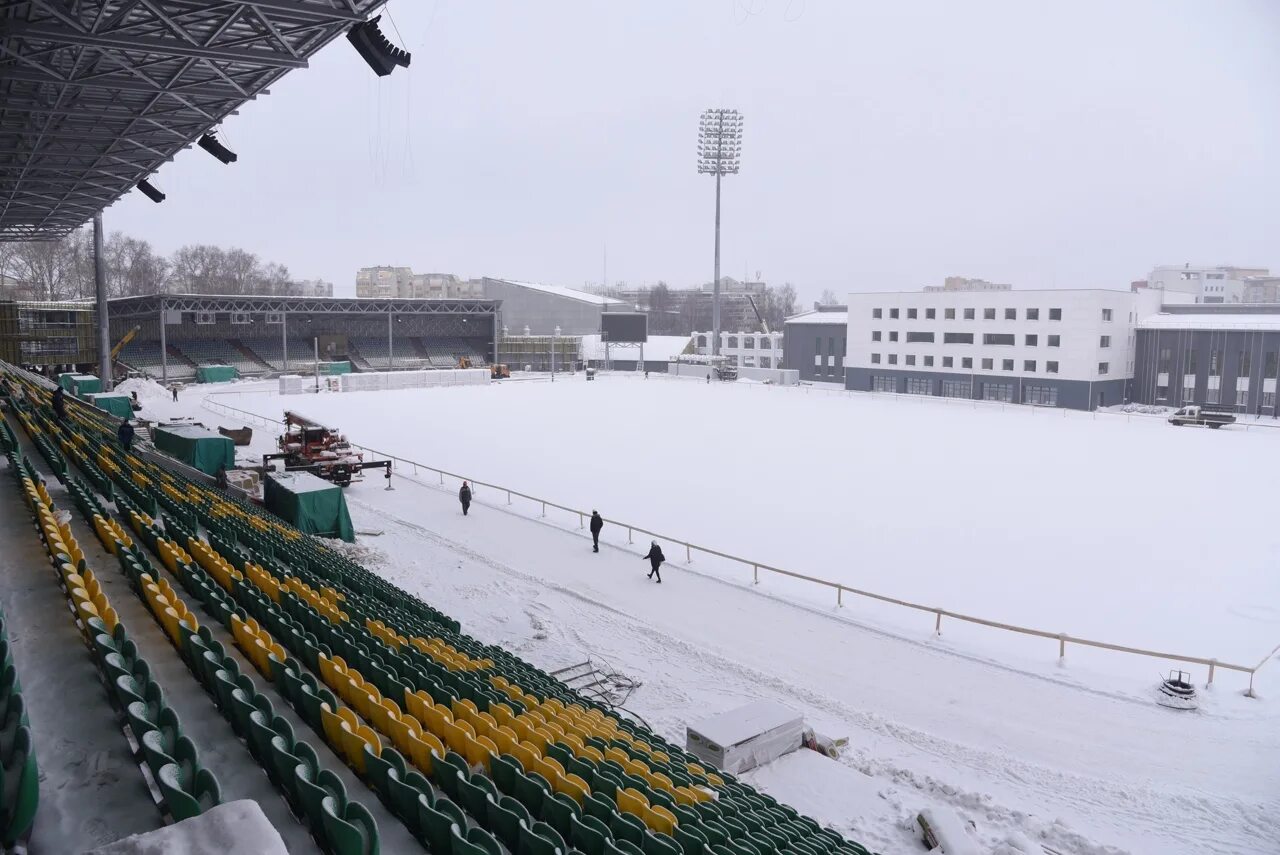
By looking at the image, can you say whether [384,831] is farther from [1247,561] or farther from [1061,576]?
[1247,561]

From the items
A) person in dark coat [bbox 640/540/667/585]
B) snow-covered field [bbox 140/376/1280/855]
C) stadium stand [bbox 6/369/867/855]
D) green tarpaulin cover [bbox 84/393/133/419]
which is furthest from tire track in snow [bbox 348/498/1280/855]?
green tarpaulin cover [bbox 84/393/133/419]

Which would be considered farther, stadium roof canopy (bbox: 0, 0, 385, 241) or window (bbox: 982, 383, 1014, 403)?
window (bbox: 982, 383, 1014, 403)

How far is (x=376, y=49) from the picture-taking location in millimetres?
14742

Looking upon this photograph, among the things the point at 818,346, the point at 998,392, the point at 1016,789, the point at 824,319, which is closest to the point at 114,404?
the point at 1016,789

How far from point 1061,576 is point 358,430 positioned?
3060cm

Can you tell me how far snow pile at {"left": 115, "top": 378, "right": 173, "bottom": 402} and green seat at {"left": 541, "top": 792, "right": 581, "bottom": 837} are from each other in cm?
5041

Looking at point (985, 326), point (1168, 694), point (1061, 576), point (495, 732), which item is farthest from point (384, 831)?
point (985, 326)

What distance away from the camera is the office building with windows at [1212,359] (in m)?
Answer: 49.5

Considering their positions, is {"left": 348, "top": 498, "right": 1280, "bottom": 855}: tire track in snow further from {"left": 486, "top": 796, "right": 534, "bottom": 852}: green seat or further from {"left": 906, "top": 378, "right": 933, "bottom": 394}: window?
{"left": 906, "top": 378, "right": 933, "bottom": 394}: window

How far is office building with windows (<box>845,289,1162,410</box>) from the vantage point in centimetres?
5341

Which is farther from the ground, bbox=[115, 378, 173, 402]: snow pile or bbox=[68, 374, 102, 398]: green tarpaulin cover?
bbox=[68, 374, 102, 398]: green tarpaulin cover

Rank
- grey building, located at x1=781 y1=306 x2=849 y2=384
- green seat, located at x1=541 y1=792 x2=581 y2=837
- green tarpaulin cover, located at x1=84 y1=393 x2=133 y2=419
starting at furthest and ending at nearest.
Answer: grey building, located at x1=781 y1=306 x2=849 y2=384, green tarpaulin cover, located at x1=84 y1=393 x2=133 y2=419, green seat, located at x1=541 y1=792 x2=581 y2=837

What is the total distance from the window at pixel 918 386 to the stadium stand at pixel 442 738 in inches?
2160

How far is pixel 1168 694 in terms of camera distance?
479 inches
